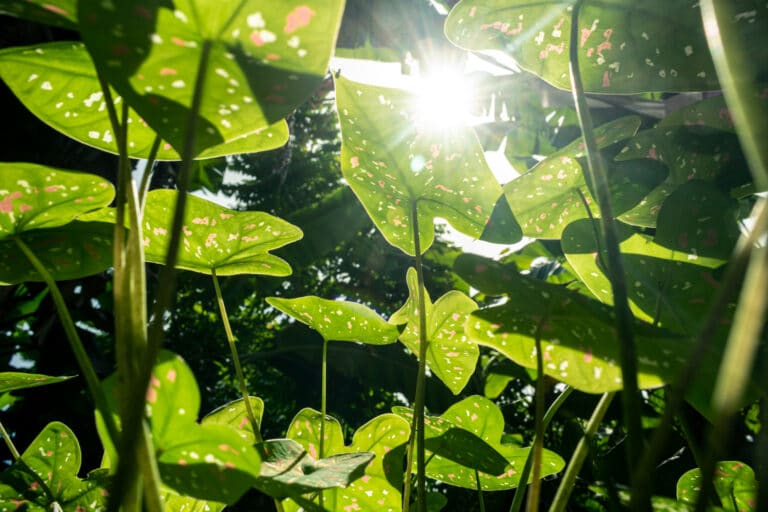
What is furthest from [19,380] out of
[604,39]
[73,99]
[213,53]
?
[604,39]

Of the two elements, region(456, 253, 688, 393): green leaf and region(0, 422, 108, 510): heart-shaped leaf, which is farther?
region(0, 422, 108, 510): heart-shaped leaf

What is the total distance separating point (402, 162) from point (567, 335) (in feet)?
0.82

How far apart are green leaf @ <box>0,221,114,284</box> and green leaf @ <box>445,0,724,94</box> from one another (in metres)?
0.39

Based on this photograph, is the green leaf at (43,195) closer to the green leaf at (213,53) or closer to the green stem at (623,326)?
the green leaf at (213,53)

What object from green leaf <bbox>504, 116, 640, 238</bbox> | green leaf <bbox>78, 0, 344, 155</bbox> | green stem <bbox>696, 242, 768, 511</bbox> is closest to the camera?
green stem <bbox>696, 242, 768, 511</bbox>

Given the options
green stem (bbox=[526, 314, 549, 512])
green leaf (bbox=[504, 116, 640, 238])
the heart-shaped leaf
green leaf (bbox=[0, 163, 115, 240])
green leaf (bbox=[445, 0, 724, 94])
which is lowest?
the heart-shaped leaf

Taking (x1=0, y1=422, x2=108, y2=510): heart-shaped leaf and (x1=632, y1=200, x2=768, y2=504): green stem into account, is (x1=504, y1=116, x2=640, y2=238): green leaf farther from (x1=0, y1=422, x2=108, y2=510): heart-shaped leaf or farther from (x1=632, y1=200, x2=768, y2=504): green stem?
(x1=0, y1=422, x2=108, y2=510): heart-shaped leaf

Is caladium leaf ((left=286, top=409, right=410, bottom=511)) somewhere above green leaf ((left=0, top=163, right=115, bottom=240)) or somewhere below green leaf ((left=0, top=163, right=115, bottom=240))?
below

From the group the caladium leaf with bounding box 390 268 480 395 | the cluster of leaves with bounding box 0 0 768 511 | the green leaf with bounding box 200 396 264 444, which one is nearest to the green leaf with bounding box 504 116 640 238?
the cluster of leaves with bounding box 0 0 768 511

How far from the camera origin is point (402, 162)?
480mm

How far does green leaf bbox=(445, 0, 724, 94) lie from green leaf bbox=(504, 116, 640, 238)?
5cm

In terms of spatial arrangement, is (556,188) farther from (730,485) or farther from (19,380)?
(19,380)

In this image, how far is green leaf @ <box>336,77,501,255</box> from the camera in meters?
0.45

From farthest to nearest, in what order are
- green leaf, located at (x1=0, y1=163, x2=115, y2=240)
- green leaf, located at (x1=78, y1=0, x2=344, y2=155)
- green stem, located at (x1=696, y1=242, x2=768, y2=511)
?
green leaf, located at (x1=0, y1=163, x2=115, y2=240) < green leaf, located at (x1=78, y1=0, x2=344, y2=155) < green stem, located at (x1=696, y1=242, x2=768, y2=511)
